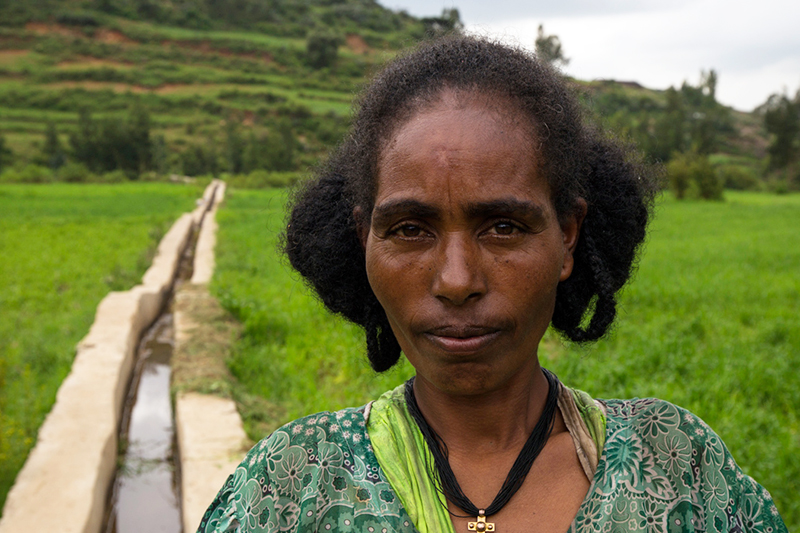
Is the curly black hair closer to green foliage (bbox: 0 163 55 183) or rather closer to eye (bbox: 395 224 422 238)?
eye (bbox: 395 224 422 238)

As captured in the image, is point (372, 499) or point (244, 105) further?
point (244, 105)

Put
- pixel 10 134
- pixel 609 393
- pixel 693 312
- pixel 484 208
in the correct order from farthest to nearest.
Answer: pixel 10 134, pixel 693 312, pixel 609 393, pixel 484 208

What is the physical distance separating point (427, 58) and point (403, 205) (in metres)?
0.31

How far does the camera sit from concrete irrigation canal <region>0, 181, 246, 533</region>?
11.0 feet

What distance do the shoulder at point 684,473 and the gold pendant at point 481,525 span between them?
23 centimetres

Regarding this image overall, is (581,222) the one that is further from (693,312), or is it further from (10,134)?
(10,134)

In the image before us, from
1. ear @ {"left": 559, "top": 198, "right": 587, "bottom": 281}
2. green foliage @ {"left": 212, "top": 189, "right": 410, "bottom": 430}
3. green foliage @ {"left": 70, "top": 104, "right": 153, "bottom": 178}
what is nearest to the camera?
ear @ {"left": 559, "top": 198, "right": 587, "bottom": 281}

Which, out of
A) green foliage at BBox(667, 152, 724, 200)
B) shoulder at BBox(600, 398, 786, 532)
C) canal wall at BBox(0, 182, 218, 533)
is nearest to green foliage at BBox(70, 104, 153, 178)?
green foliage at BBox(667, 152, 724, 200)

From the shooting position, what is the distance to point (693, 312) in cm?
758

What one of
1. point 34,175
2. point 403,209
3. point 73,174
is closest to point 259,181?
point 73,174

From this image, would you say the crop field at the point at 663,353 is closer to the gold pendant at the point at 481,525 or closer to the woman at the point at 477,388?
the woman at the point at 477,388

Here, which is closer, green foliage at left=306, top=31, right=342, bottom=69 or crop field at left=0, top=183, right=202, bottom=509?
crop field at left=0, top=183, right=202, bottom=509

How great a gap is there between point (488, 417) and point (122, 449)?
4321 millimetres

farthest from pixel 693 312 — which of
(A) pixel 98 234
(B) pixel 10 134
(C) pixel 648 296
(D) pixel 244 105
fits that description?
(D) pixel 244 105
